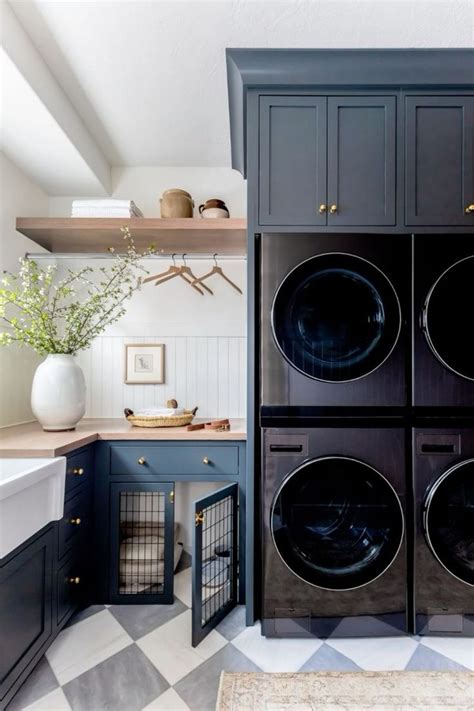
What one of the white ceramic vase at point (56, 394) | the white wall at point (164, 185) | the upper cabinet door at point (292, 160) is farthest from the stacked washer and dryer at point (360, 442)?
the white wall at point (164, 185)

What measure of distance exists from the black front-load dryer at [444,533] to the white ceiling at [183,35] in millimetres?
1683

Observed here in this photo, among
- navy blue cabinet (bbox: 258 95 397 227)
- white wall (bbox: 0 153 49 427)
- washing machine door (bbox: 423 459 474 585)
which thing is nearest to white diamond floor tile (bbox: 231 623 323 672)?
washing machine door (bbox: 423 459 474 585)

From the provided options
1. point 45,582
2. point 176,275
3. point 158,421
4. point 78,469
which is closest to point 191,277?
point 176,275

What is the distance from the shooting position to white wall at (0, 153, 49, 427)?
7.12ft

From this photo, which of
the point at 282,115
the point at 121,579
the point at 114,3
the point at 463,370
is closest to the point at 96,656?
the point at 121,579

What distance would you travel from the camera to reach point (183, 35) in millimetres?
1664

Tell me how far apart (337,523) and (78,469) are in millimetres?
1182

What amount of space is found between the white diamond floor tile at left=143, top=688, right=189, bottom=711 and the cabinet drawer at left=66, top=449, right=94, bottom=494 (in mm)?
833

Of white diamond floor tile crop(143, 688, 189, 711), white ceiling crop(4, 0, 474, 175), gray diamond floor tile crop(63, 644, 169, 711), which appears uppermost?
white ceiling crop(4, 0, 474, 175)

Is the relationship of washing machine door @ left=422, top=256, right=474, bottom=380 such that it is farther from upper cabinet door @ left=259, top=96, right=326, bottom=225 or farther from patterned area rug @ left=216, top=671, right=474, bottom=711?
patterned area rug @ left=216, top=671, right=474, bottom=711

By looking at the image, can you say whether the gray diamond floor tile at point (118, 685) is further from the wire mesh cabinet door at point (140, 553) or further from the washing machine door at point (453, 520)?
the washing machine door at point (453, 520)

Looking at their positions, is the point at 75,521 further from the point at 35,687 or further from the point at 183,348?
the point at 183,348

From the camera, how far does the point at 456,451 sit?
5.56ft

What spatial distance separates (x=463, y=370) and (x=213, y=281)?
1.56 m
